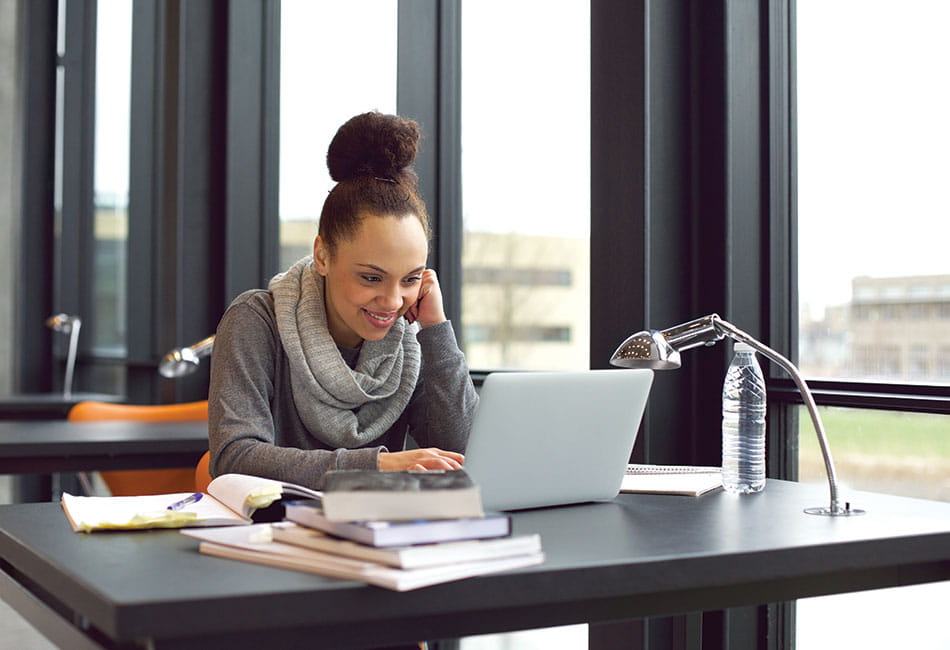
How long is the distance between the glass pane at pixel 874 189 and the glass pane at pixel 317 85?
1.75m

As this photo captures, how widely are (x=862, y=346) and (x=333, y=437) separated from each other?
1.08 m

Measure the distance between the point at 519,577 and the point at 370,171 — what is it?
1.18 meters

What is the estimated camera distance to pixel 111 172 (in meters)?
5.98

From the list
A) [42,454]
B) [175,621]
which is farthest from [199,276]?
[175,621]

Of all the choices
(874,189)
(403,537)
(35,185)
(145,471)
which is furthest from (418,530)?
(35,185)

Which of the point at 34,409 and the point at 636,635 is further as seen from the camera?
the point at 34,409

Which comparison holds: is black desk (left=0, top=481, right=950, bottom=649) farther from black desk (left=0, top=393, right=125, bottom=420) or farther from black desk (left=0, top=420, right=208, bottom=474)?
black desk (left=0, top=393, right=125, bottom=420)

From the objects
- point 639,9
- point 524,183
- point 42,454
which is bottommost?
point 42,454

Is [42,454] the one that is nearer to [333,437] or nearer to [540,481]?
[333,437]

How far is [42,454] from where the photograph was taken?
9.34ft

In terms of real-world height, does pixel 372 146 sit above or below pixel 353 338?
above

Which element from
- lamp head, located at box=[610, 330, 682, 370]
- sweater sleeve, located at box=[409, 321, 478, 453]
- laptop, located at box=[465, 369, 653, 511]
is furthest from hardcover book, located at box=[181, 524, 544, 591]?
sweater sleeve, located at box=[409, 321, 478, 453]

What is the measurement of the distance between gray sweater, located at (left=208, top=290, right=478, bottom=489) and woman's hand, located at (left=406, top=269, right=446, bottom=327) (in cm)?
2

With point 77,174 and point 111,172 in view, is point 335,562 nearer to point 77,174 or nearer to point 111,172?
point 111,172
